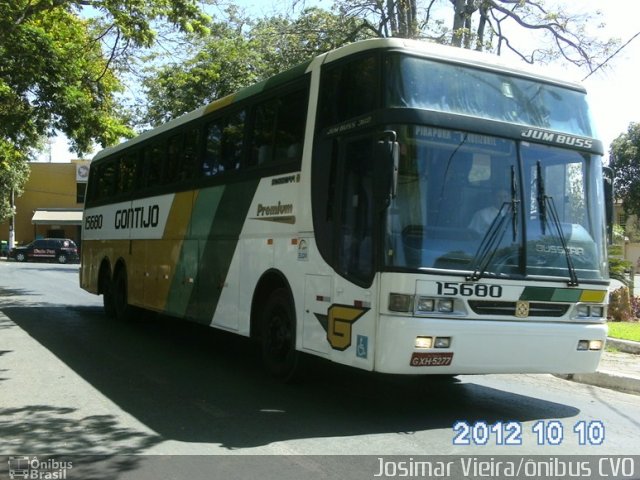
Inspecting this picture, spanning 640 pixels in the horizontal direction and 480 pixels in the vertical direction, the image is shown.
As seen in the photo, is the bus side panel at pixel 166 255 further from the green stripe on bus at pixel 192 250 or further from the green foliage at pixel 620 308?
the green foliage at pixel 620 308

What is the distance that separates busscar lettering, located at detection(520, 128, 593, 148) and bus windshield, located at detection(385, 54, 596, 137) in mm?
79

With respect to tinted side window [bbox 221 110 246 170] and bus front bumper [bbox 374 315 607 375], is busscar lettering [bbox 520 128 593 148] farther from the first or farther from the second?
tinted side window [bbox 221 110 246 170]

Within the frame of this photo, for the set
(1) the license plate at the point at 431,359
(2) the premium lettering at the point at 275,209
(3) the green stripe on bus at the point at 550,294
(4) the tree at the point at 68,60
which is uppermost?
(4) the tree at the point at 68,60

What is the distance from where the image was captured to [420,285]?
5500 mm

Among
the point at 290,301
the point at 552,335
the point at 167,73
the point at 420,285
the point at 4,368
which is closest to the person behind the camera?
the point at 420,285

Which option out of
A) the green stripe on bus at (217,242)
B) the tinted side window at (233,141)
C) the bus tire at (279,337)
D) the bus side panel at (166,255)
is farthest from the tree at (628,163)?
the bus tire at (279,337)

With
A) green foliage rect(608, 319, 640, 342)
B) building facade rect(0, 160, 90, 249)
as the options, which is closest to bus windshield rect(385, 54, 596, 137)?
green foliage rect(608, 319, 640, 342)

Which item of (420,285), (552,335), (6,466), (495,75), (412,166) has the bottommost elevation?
(6,466)

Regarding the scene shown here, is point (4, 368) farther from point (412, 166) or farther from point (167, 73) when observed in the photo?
point (167, 73)

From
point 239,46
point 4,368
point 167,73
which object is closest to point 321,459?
point 4,368

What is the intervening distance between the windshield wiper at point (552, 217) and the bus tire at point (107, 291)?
32.5ft

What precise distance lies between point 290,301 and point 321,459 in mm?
2423

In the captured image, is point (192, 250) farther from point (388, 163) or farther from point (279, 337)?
point (388, 163)

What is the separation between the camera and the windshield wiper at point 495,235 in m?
5.75
